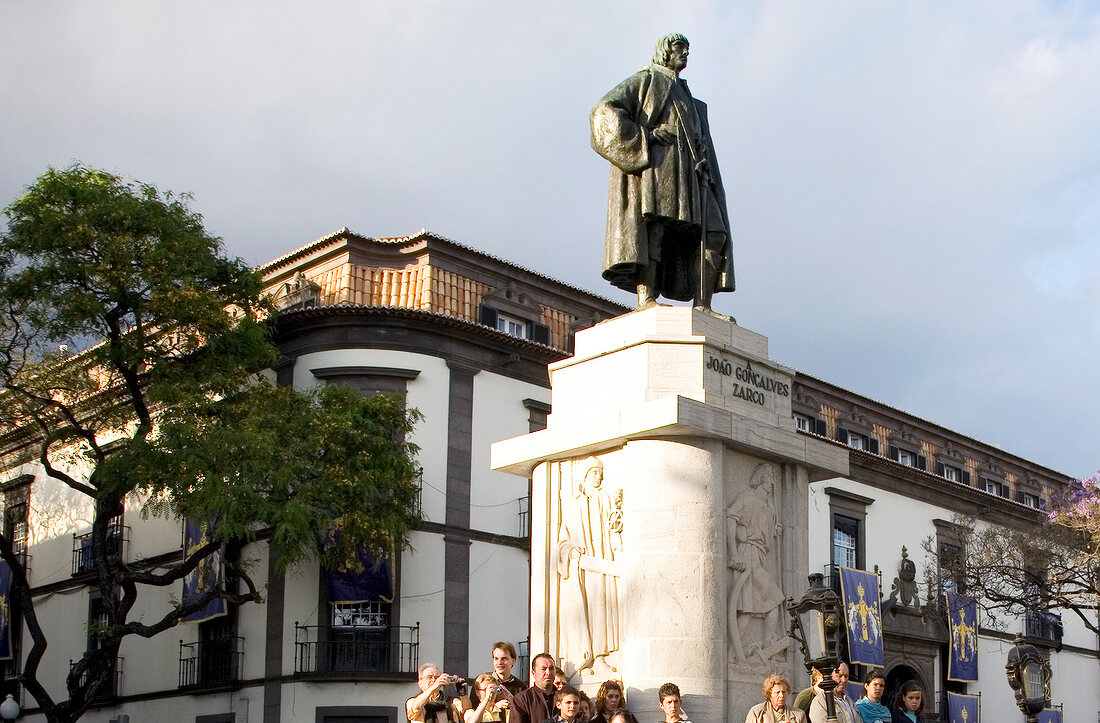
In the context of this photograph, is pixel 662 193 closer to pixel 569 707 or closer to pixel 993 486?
pixel 569 707

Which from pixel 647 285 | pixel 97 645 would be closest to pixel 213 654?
pixel 97 645

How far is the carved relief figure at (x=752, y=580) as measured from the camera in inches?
416

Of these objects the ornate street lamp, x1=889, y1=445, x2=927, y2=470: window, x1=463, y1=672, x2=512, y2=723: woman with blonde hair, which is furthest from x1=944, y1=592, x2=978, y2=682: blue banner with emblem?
x1=463, y1=672, x2=512, y2=723: woman with blonde hair

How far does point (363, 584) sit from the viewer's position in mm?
27703

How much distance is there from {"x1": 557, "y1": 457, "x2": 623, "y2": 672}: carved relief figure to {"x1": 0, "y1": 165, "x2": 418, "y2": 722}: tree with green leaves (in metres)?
13.6

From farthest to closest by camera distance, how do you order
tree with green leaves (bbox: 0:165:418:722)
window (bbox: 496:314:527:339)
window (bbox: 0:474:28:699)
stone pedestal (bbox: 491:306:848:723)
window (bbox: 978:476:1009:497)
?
window (bbox: 978:476:1009:497)
window (bbox: 0:474:28:699)
window (bbox: 496:314:527:339)
tree with green leaves (bbox: 0:165:418:722)
stone pedestal (bbox: 491:306:848:723)

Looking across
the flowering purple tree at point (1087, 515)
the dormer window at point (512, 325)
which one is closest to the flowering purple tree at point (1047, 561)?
the flowering purple tree at point (1087, 515)

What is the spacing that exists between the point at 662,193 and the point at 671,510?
2554 millimetres

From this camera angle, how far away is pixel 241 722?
2845 centimetres

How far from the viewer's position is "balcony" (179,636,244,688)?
29.0m

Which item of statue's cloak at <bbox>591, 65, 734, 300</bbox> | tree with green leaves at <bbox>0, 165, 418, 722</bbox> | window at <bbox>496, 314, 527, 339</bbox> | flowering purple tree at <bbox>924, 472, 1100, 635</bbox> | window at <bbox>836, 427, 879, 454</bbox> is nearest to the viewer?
statue's cloak at <bbox>591, 65, 734, 300</bbox>

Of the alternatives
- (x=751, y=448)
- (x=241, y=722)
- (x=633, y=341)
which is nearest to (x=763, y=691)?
(x=751, y=448)

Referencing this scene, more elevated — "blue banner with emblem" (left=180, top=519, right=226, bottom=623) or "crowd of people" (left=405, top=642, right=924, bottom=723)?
"blue banner with emblem" (left=180, top=519, right=226, bottom=623)

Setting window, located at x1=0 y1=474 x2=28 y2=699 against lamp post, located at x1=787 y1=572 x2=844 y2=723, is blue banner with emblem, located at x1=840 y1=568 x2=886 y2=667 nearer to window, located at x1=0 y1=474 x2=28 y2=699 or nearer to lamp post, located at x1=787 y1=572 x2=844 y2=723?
window, located at x1=0 y1=474 x2=28 y2=699
